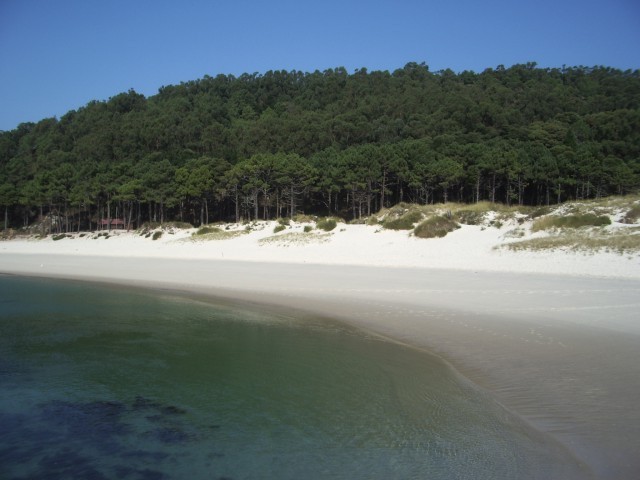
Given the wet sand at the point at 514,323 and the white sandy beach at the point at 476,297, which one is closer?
the wet sand at the point at 514,323

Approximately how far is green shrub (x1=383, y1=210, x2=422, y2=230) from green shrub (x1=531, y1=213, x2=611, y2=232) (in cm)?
672

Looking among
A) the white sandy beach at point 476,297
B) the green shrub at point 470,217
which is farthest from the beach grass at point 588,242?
the green shrub at point 470,217

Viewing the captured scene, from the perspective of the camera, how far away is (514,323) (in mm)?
10906

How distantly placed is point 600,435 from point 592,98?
298 ft

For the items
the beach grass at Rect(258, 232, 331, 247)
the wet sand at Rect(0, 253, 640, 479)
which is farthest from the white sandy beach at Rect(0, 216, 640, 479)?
the beach grass at Rect(258, 232, 331, 247)

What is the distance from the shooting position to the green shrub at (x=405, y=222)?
27891 mm

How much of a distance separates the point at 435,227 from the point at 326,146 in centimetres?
4909

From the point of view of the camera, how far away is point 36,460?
5.45 metres

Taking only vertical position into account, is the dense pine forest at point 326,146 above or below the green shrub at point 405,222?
above

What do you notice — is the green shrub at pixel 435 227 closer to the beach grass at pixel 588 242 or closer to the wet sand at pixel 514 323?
the beach grass at pixel 588 242

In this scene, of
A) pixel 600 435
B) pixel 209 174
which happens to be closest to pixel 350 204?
pixel 209 174

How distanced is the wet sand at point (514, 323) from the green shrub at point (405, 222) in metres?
7.27

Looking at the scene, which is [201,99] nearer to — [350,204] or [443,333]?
[350,204]

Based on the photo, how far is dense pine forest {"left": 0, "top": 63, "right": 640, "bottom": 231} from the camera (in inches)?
1975
